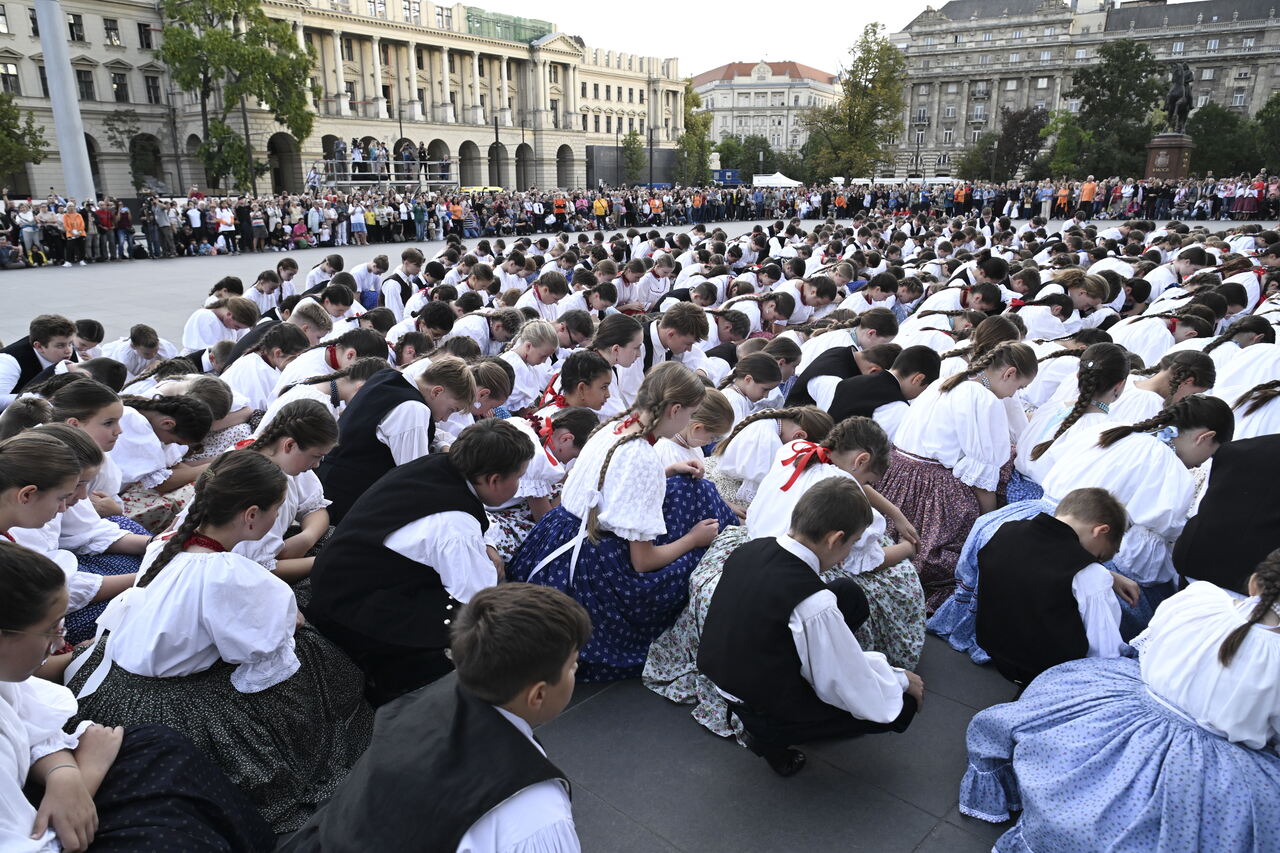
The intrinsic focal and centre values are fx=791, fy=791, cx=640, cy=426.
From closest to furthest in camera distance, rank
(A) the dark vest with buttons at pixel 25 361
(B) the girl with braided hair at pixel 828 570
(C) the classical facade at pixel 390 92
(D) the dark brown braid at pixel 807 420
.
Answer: (B) the girl with braided hair at pixel 828 570 < (D) the dark brown braid at pixel 807 420 < (A) the dark vest with buttons at pixel 25 361 < (C) the classical facade at pixel 390 92

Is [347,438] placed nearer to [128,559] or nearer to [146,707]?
[128,559]

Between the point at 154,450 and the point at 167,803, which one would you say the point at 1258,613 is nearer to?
the point at 167,803

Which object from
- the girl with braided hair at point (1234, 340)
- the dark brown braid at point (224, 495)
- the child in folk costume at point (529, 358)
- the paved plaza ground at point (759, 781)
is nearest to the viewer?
the dark brown braid at point (224, 495)

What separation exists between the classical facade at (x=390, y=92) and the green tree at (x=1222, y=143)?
121ft

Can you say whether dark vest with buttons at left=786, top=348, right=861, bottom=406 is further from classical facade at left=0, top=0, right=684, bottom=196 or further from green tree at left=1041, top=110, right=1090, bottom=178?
green tree at left=1041, top=110, right=1090, bottom=178

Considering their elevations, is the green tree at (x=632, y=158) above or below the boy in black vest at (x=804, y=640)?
above

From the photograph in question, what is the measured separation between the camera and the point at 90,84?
48.8 meters

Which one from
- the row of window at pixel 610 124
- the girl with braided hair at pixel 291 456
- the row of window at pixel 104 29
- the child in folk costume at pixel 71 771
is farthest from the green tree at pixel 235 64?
the child in folk costume at pixel 71 771

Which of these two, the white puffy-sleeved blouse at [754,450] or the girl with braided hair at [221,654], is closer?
the girl with braided hair at [221,654]

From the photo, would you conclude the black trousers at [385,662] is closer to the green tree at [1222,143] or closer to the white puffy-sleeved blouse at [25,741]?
the white puffy-sleeved blouse at [25,741]

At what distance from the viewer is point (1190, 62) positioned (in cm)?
8000

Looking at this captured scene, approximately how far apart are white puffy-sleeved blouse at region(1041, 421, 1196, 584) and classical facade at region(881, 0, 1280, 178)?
81.6 m

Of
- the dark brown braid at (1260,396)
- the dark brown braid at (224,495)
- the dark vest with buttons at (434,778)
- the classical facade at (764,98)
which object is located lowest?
the dark vest with buttons at (434,778)

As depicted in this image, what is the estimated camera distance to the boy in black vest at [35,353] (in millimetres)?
5910
